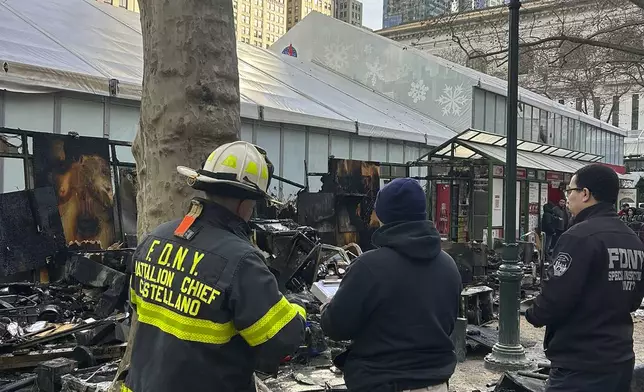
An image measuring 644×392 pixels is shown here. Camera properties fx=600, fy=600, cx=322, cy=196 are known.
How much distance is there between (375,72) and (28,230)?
23.5 meters

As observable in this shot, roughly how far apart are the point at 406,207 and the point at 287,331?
946mm

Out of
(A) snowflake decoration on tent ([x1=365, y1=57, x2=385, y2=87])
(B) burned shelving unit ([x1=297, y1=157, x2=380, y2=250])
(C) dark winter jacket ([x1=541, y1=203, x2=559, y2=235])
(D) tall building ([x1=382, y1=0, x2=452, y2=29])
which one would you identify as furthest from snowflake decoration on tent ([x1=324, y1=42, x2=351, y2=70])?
(B) burned shelving unit ([x1=297, y1=157, x2=380, y2=250])

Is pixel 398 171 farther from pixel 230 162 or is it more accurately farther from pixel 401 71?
pixel 401 71

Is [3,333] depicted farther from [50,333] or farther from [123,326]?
[123,326]

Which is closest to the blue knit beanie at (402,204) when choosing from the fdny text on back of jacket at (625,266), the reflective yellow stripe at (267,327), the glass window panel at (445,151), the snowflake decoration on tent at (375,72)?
the reflective yellow stripe at (267,327)

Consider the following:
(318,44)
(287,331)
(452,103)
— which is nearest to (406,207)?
(287,331)

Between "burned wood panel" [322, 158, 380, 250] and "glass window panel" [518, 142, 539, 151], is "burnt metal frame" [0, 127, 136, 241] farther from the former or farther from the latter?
"glass window panel" [518, 142, 539, 151]

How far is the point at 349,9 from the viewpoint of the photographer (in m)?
68.9

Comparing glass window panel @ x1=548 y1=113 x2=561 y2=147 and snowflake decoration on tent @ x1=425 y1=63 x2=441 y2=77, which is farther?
glass window panel @ x1=548 y1=113 x2=561 y2=147

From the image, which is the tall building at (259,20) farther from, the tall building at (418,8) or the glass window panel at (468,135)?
the glass window panel at (468,135)

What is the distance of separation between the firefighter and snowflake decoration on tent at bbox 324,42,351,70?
96.4 ft

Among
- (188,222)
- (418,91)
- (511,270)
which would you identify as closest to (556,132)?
(418,91)

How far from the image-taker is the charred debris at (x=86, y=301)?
5512mm

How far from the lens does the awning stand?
14523 millimetres
